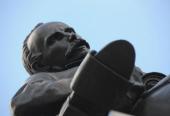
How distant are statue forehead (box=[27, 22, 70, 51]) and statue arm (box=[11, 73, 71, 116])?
1106 mm

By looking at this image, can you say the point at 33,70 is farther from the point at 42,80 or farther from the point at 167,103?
the point at 167,103

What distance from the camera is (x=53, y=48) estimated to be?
4.87 m

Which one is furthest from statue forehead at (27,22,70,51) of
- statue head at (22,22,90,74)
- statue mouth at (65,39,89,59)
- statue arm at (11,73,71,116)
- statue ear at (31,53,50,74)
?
statue arm at (11,73,71,116)

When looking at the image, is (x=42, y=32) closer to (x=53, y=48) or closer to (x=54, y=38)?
(x=54, y=38)

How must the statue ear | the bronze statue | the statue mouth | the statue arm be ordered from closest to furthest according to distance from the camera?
the bronze statue < the statue arm < the statue mouth < the statue ear

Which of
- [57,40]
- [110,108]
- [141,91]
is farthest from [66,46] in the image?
[110,108]

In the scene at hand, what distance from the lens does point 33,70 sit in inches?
199

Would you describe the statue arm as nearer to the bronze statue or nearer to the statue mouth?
the bronze statue

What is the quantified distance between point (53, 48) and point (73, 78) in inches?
59.5

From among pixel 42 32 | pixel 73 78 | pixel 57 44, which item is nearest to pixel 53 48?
pixel 57 44

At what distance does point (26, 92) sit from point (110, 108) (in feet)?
2.98

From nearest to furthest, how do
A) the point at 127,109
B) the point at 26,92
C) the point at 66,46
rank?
1. the point at 127,109
2. the point at 26,92
3. the point at 66,46

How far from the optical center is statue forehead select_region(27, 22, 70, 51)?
5.05m

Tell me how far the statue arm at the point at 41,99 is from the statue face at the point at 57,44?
787 mm
